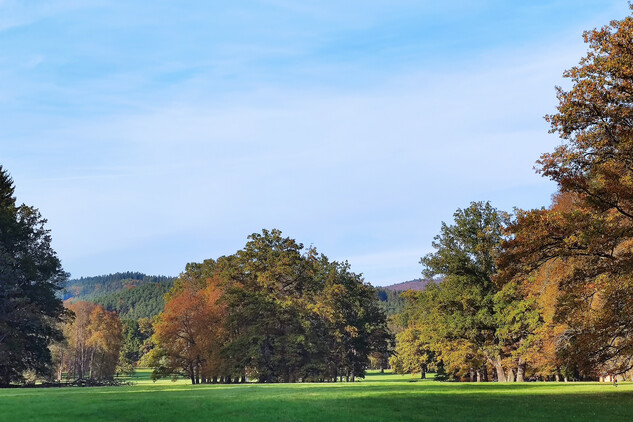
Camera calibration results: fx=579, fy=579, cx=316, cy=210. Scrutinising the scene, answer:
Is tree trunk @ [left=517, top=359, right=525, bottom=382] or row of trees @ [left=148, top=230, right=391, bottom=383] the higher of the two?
row of trees @ [left=148, top=230, right=391, bottom=383]

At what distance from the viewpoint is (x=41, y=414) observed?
1780cm

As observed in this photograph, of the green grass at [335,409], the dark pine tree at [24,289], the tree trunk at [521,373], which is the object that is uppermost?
the dark pine tree at [24,289]

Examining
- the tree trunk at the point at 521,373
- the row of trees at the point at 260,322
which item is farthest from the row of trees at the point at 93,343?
the tree trunk at the point at 521,373

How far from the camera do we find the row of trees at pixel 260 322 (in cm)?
6712

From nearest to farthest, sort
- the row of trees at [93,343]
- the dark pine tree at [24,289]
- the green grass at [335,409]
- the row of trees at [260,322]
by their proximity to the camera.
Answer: the green grass at [335,409] < the dark pine tree at [24,289] < the row of trees at [260,322] < the row of trees at [93,343]

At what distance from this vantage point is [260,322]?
222 feet

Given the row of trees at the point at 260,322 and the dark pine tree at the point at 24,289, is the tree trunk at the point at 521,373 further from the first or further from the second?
the dark pine tree at the point at 24,289

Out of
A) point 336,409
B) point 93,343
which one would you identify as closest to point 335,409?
point 336,409

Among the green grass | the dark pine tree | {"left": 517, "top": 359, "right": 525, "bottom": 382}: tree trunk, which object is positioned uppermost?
the dark pine tree

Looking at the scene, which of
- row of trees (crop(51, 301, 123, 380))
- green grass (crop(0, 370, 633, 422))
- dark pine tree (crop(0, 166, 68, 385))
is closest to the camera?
green grass (crop(0, 370, 633, 422))

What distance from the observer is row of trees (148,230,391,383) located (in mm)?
67125

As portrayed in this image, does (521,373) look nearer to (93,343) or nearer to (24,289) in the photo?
(24,289)

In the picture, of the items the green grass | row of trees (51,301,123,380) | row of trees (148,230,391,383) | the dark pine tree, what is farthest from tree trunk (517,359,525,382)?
row of trees (51,301,123,380)

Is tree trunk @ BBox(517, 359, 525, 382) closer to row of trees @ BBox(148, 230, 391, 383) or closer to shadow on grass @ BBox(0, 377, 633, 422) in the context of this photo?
row of trees @ BBox(148, 230, 391, 383)
